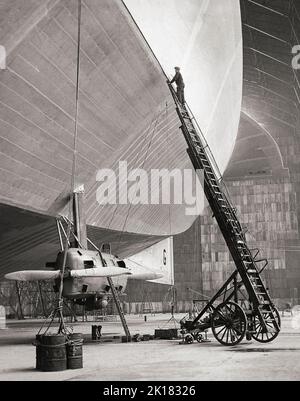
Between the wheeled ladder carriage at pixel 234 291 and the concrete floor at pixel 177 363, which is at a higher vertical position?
the wheeled ladder carriage at pixel 234 291

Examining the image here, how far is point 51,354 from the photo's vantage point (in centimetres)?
1048

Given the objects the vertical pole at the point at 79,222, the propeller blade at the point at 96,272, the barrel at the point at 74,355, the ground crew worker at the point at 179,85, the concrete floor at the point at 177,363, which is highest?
the ground crew worker at the point at 179,85

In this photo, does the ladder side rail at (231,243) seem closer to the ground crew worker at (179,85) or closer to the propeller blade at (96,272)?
the ground crew worker at (179,85)

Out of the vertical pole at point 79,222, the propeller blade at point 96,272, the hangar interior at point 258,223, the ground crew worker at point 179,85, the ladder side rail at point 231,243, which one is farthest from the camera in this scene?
the hangar interior at point 258,223

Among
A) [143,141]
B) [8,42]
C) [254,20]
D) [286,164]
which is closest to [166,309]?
[286,164]

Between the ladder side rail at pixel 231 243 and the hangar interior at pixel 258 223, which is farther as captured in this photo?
the hangar interior at pixel 258 223

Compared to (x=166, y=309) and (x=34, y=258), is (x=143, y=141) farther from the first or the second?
(x=166, y=309)

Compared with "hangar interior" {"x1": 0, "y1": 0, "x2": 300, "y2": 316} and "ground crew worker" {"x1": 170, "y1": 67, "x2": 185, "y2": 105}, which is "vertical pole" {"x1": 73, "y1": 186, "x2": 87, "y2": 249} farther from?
"hangar interior" {"x1": 0, "y1": 0, "x2": 300, "y2": 316}

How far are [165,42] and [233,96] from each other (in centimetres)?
1433

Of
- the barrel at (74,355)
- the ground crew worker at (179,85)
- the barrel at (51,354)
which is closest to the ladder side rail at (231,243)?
the ground crew worker at (179,85)

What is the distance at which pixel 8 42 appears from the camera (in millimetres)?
14992

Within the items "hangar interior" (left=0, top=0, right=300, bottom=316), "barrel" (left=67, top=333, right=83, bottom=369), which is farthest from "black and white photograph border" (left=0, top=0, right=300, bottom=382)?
"hangar interior" (left=0, top=0, right=300, bottom=316)

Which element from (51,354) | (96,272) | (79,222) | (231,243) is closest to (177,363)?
(51,354)

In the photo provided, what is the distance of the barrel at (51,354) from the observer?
34.3 ft
